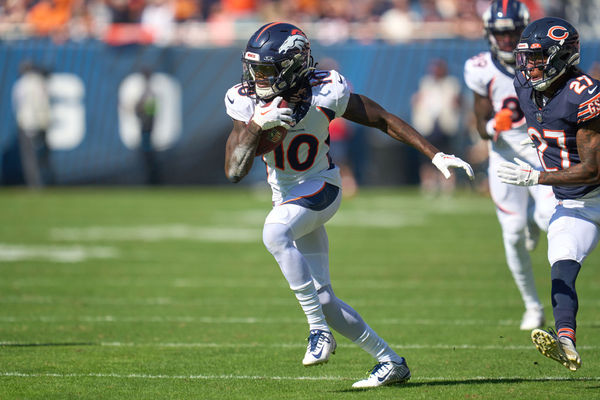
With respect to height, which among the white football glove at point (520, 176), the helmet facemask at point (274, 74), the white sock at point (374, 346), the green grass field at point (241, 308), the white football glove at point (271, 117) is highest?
the helmet facemask at point (274, 74)

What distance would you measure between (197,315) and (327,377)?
232 centimetres

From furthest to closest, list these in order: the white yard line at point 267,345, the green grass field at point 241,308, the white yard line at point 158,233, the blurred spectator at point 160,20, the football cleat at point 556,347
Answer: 1. the blurred spectator at point 160,20
2. the white yard line at point 158,233
3. the white yard line at point 267,345
4. the green grass field at point 241,308
5. the football cleat at point 556,347

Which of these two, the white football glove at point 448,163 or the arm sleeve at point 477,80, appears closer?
the white football glove at point 448,163

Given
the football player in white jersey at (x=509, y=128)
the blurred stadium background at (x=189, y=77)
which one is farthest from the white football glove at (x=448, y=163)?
the blurred stadium background at (x=189, y=77)

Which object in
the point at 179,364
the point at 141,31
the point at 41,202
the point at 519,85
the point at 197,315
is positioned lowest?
the point at 41,202

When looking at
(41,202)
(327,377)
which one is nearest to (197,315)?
(327,377)

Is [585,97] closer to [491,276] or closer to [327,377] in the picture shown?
[327,377]

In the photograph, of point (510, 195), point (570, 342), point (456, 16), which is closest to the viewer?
point (570, 342)

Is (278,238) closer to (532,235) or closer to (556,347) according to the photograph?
(556,347)

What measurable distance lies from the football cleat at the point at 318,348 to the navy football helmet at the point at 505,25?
2.98m

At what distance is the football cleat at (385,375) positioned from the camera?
5133mm

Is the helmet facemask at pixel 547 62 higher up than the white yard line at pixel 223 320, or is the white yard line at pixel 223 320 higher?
the helmet facemask at pixel 547 62

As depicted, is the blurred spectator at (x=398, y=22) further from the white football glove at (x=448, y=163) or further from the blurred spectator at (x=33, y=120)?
the white football glove at (x=448, y=163)

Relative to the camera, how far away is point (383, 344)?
518cm
